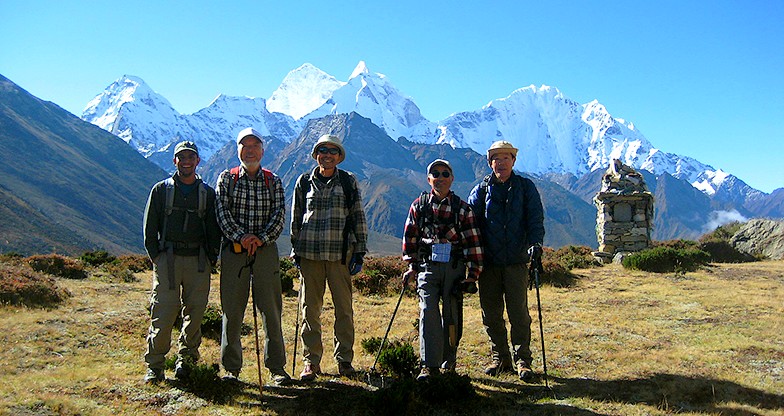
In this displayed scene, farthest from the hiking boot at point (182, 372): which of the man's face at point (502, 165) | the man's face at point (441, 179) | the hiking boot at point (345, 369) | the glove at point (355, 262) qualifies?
the man's face at point (502, 165)

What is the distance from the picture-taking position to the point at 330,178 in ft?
19.7

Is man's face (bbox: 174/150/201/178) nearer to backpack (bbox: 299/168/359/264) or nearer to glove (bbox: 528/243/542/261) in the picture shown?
backpack (bbox: 299/168/359/264)

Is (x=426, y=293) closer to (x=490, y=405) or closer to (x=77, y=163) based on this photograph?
(x=490, y=405)

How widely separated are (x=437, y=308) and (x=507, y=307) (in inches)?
38.5

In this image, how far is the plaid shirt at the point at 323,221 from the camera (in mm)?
5840

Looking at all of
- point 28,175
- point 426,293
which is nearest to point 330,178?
point 426,293

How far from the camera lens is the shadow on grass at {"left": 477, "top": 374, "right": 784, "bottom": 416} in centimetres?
511

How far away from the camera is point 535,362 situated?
6.86 metres

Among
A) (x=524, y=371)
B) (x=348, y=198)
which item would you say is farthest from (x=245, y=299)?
(x=524, y=371)

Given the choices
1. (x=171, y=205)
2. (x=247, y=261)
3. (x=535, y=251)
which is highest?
(x=171, y=205)

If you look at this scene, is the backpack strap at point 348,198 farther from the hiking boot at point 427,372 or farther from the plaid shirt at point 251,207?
the hiking boot at point 427,372

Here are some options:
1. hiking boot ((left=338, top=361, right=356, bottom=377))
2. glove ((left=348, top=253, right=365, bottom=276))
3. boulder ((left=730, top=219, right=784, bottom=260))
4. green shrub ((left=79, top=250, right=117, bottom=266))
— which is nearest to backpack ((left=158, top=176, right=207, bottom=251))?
glove ((left=348, top=253, right=365, bottom=276))

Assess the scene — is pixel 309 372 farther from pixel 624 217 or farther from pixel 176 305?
pixel 624 217

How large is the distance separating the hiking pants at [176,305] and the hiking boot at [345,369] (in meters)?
1.60
